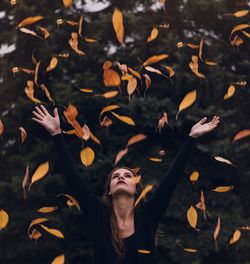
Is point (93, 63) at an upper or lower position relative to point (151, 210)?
lower

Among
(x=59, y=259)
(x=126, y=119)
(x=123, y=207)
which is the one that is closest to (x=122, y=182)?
(x=123, y=207)

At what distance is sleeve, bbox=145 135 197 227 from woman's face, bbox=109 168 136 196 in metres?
0.15

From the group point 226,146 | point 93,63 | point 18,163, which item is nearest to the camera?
point 226,146

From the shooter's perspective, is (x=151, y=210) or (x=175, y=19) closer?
(x=151, y=210)

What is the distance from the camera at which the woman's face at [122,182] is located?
351cm

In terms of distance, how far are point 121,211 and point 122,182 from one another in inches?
6.9

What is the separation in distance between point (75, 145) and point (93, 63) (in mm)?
1392

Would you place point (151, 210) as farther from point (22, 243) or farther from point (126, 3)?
point (126, 3)

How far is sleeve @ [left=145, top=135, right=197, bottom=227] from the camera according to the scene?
3445 millimetres

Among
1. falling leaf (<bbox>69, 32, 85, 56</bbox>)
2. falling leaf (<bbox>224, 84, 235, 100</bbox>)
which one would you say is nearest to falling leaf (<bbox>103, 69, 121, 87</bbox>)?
falling leaf (<bbox>69, 32, 85, 56</bbox>)

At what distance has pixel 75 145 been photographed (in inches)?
345

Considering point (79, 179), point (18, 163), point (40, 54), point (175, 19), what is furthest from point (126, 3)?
point (79, 179)

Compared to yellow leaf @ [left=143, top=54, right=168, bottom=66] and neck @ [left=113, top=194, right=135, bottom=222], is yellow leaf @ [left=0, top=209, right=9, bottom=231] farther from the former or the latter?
neck @ [left=113, top=194, right=135, bottom=222]

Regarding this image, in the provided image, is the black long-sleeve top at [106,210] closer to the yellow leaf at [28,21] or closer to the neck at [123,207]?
the neck at [123,207]
